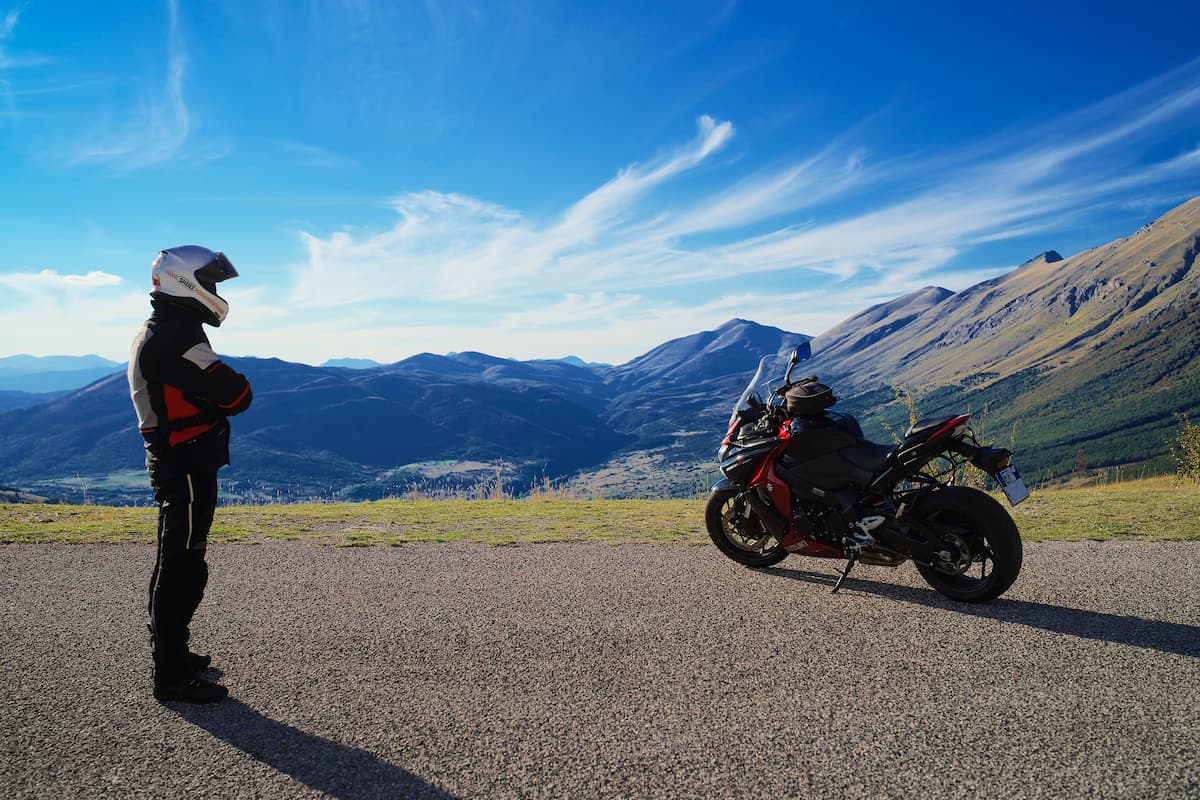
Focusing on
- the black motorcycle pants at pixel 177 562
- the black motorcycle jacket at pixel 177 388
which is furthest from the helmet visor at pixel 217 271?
the black motorcycle pants at pixel 177 562

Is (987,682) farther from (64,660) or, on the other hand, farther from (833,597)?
(64,660)

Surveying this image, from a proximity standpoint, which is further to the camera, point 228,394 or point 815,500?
point 815,500

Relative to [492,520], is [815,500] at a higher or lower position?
higher

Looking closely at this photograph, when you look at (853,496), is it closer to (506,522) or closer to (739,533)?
(739,533)

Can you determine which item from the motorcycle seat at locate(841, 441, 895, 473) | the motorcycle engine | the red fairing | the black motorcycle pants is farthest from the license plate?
the black motorcycle pants

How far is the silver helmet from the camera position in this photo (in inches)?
158

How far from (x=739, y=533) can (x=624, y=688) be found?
296 cm

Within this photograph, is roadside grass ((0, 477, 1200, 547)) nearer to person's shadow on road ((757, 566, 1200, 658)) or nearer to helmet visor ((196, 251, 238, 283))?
person's shadow on road ((757, 566, 1200, 658))

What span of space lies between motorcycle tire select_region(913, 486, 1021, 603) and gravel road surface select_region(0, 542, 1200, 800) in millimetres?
208

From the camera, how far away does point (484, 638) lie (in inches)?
183

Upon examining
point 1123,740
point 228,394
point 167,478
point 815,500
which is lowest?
point 1123,740

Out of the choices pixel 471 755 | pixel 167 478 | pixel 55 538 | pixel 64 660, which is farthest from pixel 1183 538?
pixel 55 538

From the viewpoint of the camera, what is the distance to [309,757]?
10.4 feet

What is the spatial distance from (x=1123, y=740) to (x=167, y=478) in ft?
17.0
